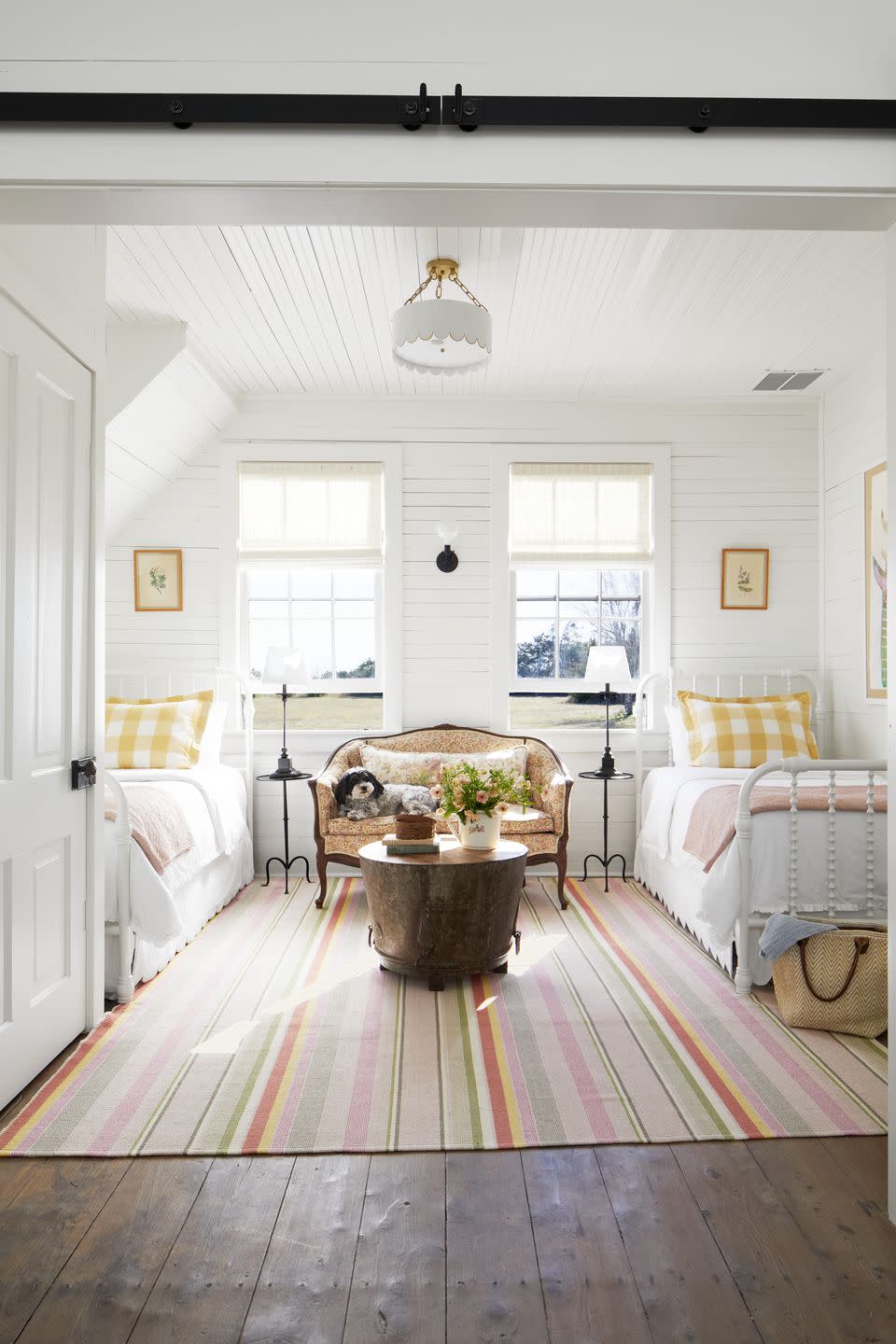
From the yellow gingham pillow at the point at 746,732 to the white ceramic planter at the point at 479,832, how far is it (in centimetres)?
179

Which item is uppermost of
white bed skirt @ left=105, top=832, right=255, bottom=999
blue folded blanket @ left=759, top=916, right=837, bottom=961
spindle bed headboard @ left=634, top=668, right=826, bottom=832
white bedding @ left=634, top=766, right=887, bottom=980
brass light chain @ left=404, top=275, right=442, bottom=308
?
brass light chain @ left=404, top=275, right=442, bottom=308

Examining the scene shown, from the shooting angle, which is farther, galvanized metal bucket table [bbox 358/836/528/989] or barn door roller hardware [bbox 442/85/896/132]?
galvanized metal bucket table [bbox 358/836/528/989]

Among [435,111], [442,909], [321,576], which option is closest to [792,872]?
[442,909]

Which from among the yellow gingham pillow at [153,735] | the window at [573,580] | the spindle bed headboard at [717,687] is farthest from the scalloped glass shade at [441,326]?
the spindle bed headboard at [717,687]

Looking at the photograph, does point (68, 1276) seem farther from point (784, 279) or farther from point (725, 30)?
point (784, 279)

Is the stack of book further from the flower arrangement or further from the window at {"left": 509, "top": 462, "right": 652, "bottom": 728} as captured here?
the window at {"left": 509, "top": 462, "right": 652, "bottom": 728}

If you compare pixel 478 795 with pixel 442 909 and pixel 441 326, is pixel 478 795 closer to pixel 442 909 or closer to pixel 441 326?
pixel 442 909

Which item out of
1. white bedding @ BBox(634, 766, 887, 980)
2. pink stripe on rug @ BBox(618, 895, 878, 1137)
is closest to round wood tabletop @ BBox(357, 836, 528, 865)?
white bedding @ BBox(634, 766, 887, 980)

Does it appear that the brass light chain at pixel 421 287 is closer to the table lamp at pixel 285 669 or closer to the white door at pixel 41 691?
the white door at pixel 41 691

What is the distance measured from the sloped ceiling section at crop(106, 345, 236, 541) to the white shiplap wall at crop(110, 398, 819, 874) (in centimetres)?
32

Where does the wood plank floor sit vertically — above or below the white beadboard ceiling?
below

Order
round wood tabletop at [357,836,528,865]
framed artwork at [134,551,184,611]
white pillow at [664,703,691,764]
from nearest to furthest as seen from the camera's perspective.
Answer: round wood tabletop at [357,836,528,865]
white pillow at [664,703,691,764]
framed artwork at [134,551,184,611]

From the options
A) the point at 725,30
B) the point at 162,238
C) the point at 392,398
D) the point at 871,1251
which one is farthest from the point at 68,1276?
the point at 392,398

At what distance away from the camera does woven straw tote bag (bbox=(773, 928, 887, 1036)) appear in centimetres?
307
